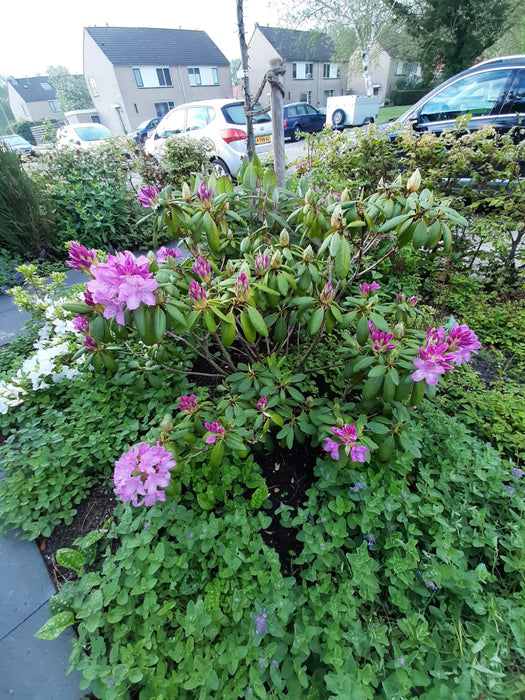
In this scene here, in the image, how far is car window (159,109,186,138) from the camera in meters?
8.35

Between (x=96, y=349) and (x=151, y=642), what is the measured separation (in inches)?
45.8

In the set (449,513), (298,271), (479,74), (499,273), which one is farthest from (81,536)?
(479,74)

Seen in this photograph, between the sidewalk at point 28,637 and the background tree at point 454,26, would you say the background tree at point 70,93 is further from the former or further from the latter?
the sidewalk at point 28,637

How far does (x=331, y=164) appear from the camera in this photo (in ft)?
11.5

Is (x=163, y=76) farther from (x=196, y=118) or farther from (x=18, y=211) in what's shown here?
(x=18, y=211)

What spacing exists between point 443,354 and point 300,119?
54.1ft

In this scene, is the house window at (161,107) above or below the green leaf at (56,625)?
below

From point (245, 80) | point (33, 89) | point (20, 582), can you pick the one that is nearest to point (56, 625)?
point (20, 582)

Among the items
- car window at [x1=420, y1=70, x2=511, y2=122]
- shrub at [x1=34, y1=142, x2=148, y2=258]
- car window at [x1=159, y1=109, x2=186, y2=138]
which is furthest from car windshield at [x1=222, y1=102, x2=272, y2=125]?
car window at [x1=420, y1=70, x2=511, y2=122]

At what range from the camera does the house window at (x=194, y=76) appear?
92.6ft

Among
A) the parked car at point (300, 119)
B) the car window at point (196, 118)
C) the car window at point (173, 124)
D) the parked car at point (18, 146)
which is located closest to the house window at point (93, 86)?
the parked car at point (18, 146)

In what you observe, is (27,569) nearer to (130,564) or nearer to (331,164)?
(130,564)

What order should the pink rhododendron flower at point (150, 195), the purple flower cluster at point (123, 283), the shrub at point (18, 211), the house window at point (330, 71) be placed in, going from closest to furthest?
the purple flower cluster at point (123, 283) → the pink rhododendron flower at point (150, 195) → the shrub at point (18, 211) → the house window at point (330, 71)

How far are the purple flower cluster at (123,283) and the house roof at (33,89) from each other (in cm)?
6001
